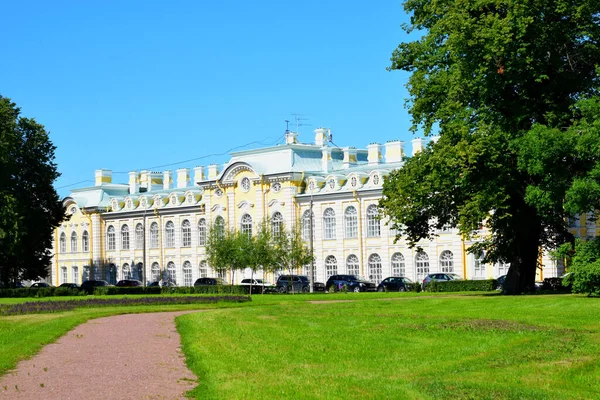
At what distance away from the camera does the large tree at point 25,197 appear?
66.3m

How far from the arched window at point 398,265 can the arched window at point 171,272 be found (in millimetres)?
26154

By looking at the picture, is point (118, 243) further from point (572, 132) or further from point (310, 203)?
point (572, 132)

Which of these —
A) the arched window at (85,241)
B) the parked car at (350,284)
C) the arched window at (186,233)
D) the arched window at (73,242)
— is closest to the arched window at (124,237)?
the arched window at (85,241)

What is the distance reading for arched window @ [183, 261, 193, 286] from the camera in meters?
92.3

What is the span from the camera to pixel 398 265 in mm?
75125

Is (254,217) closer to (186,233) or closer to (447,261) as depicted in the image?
(186,233)

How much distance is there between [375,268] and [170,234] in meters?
26.0

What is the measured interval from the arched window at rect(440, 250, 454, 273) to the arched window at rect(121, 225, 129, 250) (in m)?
38.2

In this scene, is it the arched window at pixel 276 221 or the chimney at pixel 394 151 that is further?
the arched window at pixel 276 221

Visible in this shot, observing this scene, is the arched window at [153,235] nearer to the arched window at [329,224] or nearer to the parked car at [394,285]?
the arched window at [329,224]

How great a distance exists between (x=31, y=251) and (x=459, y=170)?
4070cm

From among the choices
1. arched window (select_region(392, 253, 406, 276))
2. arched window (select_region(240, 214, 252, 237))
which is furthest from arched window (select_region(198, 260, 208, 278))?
arched window (select_region(392, 253, 406, 276))

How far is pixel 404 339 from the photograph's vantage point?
72.1 feet

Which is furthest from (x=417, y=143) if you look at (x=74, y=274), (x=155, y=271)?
(x=74, y=274)
